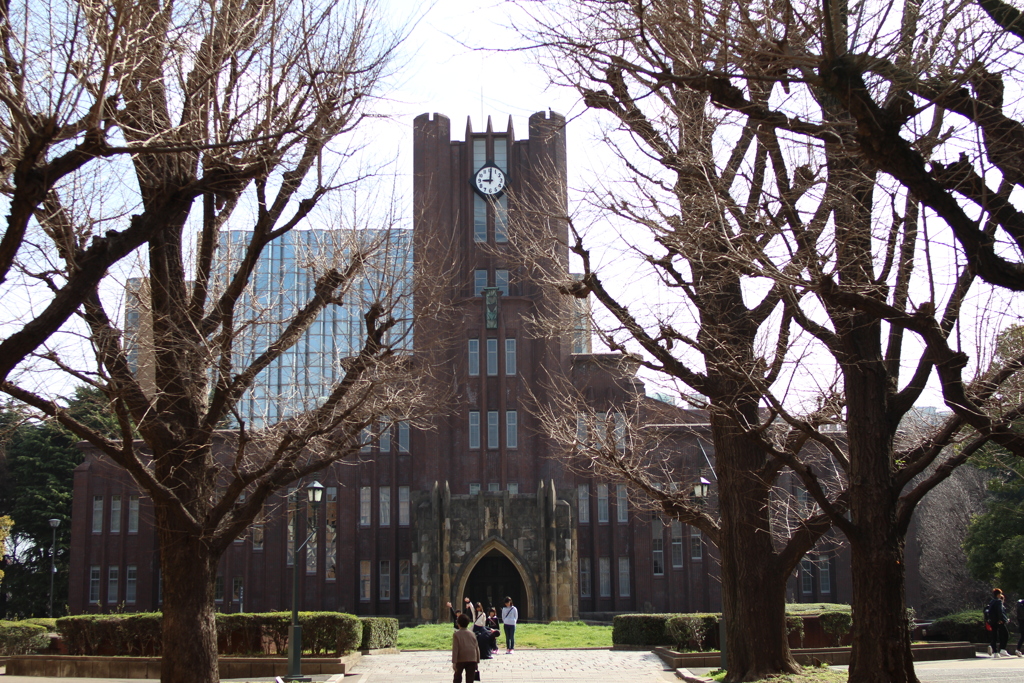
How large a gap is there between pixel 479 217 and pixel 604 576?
1722 centimetres

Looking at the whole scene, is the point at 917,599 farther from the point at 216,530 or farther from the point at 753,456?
the point at 216,530

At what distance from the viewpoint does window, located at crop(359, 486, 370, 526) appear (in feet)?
146

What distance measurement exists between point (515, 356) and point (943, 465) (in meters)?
32.4

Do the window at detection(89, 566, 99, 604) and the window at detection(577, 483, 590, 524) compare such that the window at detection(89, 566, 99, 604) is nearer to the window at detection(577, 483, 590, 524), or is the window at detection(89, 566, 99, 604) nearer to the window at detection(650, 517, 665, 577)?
the window at detection(577, 483, 590, 524)

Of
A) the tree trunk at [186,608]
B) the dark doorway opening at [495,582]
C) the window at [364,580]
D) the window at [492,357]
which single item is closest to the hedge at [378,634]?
the tree trunk at [186,608]

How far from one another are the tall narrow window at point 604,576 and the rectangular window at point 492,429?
6975 millimetres

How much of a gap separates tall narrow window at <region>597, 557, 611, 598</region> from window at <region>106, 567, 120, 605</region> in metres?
21.7

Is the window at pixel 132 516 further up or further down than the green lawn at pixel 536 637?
further up

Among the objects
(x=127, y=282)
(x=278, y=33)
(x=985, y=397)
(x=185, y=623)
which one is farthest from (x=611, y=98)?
(x=185, y=623)

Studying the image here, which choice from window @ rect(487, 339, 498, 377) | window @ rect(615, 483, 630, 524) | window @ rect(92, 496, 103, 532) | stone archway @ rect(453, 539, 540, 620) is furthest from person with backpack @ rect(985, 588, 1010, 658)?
window @ rect(92, 496, 103, 532)

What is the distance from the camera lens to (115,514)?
44.0 meters

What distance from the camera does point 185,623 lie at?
12.0 meters

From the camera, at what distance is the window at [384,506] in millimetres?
44438

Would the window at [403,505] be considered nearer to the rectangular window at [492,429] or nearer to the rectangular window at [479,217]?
the rectangular window at [492,429]
